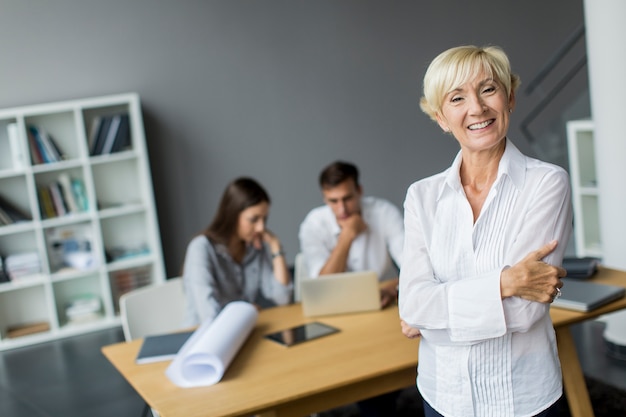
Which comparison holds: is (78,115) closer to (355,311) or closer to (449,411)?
(355,311)

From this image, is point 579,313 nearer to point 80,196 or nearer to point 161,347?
point 161,347

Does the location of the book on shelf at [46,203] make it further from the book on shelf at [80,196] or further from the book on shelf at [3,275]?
the book on shelf at [3,275]

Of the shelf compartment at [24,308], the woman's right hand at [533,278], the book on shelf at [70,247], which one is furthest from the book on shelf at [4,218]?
the woman's right hand at [533,278]

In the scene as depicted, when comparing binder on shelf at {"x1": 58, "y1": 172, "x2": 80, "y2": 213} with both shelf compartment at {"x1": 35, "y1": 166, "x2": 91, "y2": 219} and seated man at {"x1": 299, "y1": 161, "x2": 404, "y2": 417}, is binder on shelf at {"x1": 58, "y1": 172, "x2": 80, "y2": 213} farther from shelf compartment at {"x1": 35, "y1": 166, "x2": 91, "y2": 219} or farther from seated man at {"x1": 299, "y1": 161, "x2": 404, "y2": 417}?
seated man at {"x1": 299, "y1": 161, "x2": 404, "y2": 417}

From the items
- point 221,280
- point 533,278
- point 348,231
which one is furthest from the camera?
point 348,231

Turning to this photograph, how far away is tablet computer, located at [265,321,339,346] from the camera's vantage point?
2797mm

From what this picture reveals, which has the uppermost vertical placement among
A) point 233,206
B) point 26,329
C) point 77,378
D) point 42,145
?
point 42,145

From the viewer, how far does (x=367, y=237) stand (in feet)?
13.3

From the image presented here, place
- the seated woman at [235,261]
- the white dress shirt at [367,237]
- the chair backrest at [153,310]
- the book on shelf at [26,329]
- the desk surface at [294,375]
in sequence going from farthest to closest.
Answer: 1. the book on shelf at [26,329]
2. the white dress shirt at [367,237]
3. the seated woman at [235,261]
4. the chair backrest at [153,310]
5. the desk surface at [294,375]

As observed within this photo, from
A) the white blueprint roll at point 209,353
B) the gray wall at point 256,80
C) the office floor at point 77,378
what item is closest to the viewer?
the white blueprint roll at point 209,353

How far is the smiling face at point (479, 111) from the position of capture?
172 cm

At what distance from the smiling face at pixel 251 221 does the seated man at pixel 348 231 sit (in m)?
0.43

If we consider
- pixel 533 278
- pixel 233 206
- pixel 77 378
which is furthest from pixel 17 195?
pixel 533 278

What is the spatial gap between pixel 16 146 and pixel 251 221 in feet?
10.3
